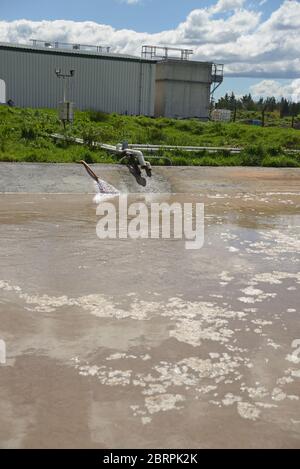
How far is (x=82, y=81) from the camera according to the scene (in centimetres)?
3709

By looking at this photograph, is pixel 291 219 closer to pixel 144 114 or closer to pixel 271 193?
pixel 271 193

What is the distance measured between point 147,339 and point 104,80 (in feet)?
113

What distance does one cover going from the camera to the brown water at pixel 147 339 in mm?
4113

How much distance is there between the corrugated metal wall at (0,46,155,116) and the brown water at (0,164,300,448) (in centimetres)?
2626

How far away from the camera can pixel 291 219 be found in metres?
12.9

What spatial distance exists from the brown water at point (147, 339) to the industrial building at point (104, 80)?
2633 centimetres

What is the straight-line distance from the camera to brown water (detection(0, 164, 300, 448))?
411cm
